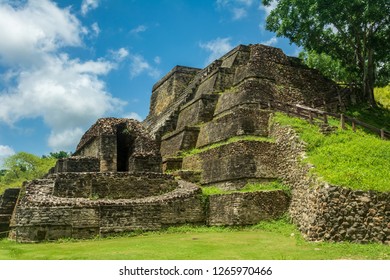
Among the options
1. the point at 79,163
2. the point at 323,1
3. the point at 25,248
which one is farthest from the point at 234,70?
the point at 25,248

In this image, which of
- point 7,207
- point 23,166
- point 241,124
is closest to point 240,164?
point 241,124

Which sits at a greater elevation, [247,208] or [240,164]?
[240,164]

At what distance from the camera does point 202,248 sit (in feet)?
33.6

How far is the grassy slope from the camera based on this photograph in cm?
1204

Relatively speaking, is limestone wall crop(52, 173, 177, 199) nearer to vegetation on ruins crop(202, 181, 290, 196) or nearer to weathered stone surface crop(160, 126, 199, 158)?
vegetation on ruins crop(202, 181, 290, 196)

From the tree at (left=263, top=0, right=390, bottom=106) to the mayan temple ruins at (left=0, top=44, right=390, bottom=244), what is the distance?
144 centimetres

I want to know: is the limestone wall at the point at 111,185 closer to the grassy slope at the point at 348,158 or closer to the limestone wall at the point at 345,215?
the grassy slope at the point at 348,158

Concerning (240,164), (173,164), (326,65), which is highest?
(326,65)

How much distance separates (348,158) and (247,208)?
3734mm

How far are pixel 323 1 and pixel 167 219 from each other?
44.1 ft

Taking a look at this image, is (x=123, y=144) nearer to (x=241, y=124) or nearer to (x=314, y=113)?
(x=241, y=124)

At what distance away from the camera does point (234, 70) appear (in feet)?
77.0

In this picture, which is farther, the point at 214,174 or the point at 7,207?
the point at 7,207

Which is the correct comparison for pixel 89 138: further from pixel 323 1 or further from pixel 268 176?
pixel 323 1
